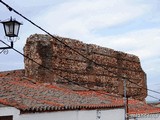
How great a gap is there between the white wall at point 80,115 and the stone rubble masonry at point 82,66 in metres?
2.69

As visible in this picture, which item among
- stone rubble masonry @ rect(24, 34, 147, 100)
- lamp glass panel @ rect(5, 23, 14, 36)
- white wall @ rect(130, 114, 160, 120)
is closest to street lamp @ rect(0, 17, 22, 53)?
lamp glass panel @ rect(5, 23, 14, 36)

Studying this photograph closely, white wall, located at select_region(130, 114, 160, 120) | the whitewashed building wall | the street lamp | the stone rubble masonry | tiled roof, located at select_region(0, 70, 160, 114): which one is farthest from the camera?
the stone rubble masonry

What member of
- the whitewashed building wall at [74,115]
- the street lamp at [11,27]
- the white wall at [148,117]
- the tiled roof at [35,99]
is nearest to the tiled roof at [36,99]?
the tiled roof at [35,99]

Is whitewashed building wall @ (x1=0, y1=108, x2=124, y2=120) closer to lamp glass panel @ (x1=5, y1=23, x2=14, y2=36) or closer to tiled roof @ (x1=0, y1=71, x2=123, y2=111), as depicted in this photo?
tiled roof @ (x1=0, y1=71, x2=123, y2=111)

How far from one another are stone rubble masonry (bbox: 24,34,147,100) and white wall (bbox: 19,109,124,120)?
2.69 meters

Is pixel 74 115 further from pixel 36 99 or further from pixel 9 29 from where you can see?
pixel 9 29

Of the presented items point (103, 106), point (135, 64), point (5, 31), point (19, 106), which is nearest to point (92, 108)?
point (103, 106)

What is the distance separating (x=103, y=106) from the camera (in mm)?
11727

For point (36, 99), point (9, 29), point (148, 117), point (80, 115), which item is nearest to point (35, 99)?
point (36, 99)

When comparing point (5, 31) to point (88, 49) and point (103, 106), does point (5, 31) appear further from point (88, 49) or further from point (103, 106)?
point (88, 49)

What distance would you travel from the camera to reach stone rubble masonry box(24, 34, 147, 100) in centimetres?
1491

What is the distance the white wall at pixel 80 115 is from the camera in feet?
28.5

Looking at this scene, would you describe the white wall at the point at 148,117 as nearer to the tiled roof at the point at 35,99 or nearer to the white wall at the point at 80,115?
the white wall at the point at 80,115

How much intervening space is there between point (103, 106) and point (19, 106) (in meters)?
4.18
